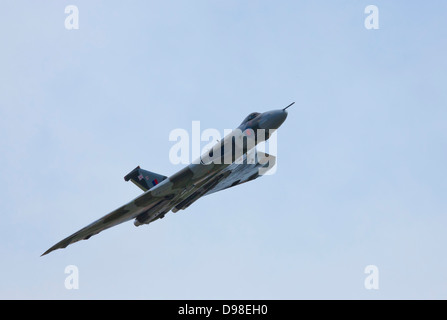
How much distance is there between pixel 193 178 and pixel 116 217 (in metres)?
6.13

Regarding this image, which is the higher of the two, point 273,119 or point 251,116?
point 251,116

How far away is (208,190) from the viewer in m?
41.3

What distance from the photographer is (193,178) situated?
39.1 meters

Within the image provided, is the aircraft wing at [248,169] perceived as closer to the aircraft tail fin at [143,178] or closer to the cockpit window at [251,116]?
the aircraft tail fin at [143,178]

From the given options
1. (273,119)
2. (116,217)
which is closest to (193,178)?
(116,217)

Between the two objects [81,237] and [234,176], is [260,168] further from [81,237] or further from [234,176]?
[81,237]

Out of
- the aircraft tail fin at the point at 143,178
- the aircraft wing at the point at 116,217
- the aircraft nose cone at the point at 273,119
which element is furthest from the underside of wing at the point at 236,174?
the aircraft nose cone at the point at 273,119

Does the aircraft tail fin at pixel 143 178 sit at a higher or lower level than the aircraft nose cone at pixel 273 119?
lower

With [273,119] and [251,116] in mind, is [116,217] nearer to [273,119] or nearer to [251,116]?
[251,116]

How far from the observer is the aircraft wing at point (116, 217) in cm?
4000

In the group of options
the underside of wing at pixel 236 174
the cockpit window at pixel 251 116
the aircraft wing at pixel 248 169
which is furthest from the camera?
the aircraft wing at pixel 248 169

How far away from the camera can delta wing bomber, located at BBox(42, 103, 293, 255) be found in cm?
3819

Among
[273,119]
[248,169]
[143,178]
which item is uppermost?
[273,119]
